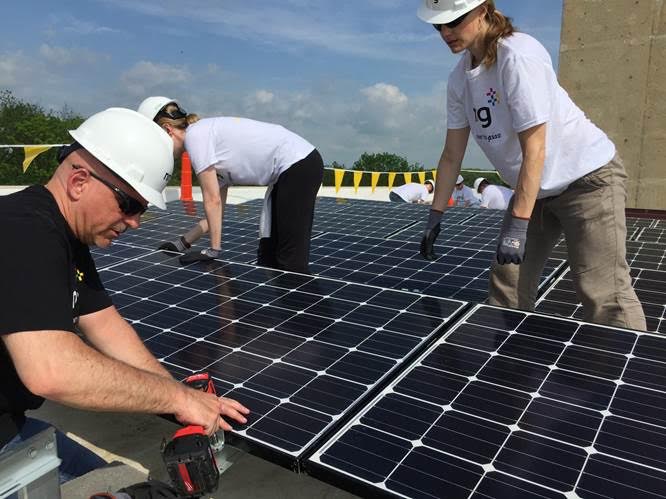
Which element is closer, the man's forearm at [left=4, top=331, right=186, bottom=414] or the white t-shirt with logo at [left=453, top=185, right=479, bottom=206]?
the man's forearm at [left=4, top=331, right=186, bottom=414]

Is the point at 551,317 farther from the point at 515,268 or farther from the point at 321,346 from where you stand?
the point at 321,346

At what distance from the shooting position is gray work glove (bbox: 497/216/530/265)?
142 inches

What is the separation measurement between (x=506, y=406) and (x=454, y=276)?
137 inches

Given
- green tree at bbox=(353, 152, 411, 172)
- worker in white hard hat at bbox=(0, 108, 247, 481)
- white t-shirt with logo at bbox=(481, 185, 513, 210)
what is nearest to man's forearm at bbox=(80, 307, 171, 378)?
worker in white hard hat at bbox=(0, 108, 247, 481)

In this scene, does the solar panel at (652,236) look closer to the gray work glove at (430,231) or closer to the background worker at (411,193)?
the gray work glove at (430,231)

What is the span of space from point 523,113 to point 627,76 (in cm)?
961

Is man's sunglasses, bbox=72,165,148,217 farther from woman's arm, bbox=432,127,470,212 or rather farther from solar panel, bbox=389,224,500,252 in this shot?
solar panel, bbox=389,224,500,252

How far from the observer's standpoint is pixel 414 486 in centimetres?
195

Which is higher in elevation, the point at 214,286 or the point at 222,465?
the point at 214,286

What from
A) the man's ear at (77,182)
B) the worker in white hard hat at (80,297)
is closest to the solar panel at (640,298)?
the worker in white hard hat at (80,297)

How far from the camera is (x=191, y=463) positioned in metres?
2.03

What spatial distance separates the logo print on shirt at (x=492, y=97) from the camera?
140 inches

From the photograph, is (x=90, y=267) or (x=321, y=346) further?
(x=321, y=346)

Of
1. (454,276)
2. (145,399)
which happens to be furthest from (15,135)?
(145,399)
